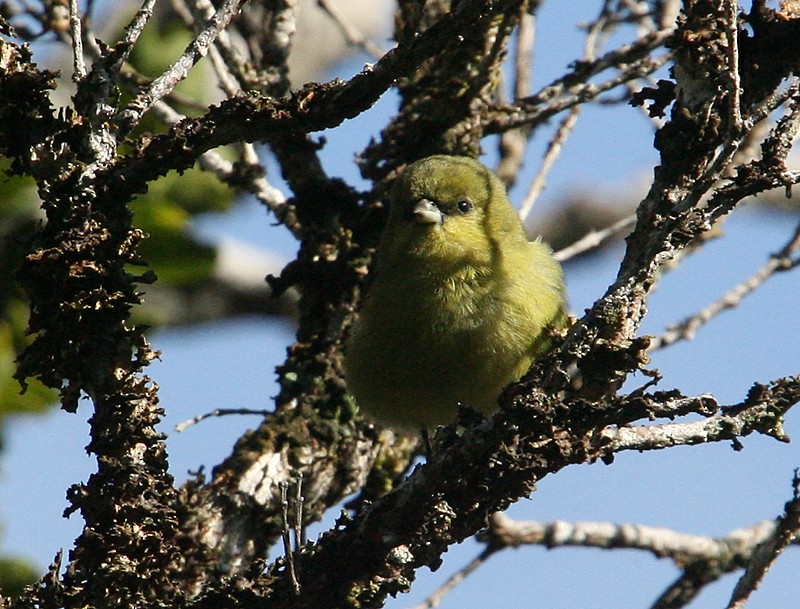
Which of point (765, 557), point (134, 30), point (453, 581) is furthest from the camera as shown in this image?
point (453, 581)

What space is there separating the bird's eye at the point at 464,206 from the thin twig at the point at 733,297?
3.30 feet

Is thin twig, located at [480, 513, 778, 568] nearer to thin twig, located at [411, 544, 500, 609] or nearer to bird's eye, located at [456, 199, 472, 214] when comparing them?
thin twig, located at [411, 544, 500, 609]

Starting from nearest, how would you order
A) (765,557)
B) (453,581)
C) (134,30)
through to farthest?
(134,30) < (765,557) < (453,581)

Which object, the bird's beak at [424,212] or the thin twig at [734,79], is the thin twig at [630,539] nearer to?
the bird's beak at [424,212]

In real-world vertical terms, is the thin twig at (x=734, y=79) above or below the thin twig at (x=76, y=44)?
below

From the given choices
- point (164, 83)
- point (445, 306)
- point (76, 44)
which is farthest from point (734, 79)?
point (445, 306)

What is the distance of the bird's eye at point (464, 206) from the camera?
5027 millimetres

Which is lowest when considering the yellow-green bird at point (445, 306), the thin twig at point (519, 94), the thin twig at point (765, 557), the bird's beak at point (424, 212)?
the thin twig at point (765, 557)

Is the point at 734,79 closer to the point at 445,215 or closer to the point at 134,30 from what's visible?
the point at 134,30

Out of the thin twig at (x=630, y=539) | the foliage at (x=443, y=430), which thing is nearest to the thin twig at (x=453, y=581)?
the thin twig at (x=630, y=539)

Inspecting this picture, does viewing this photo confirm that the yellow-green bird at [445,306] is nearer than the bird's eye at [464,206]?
Yes

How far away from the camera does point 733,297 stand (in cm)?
478

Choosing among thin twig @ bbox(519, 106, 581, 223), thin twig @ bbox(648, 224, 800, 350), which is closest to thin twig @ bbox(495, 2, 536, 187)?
thin twig @ bbox(519, 106, 581, 223)

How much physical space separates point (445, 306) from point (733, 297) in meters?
1.24
